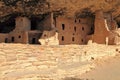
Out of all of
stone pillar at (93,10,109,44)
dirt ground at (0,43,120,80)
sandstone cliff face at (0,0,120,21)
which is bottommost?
dirt ground at (0,43,120,80)

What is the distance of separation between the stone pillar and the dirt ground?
272cm

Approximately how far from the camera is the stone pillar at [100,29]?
53.0 ft

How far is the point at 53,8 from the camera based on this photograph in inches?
571

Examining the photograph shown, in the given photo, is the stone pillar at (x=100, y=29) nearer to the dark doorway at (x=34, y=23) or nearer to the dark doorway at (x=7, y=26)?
the dark doorway at (x=34, y=23)

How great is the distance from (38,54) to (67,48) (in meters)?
2.07

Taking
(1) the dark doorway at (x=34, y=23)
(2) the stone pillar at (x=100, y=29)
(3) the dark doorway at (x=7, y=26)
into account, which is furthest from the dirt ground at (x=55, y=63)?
(3) the dark doorway at (x=7, y=26)

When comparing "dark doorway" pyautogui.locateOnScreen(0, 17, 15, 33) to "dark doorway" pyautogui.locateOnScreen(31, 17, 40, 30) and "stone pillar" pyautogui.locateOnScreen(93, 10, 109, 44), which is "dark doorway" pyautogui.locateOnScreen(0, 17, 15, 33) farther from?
"stone pillar" pyautogui.locateOnScreen(93, 10, 109, 44)

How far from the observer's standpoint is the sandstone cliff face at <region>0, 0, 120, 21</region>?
13201 mm

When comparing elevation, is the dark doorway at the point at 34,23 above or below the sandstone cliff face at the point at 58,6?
below

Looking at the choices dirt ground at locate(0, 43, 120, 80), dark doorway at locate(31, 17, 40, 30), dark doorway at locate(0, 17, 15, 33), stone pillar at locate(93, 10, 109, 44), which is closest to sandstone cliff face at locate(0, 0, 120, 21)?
stone pillar at locate(93, 10, 109, 44)

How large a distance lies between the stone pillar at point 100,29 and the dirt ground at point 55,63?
8.94ft

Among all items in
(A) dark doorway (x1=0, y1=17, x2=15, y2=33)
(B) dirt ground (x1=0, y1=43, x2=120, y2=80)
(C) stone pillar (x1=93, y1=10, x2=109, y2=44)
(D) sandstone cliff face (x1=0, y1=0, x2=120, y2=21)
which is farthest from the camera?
(C) stone pillar (x1=93, y1=10, x2=109, y2=44)

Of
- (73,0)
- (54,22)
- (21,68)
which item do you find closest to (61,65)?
(21,68)

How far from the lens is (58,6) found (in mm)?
14273
